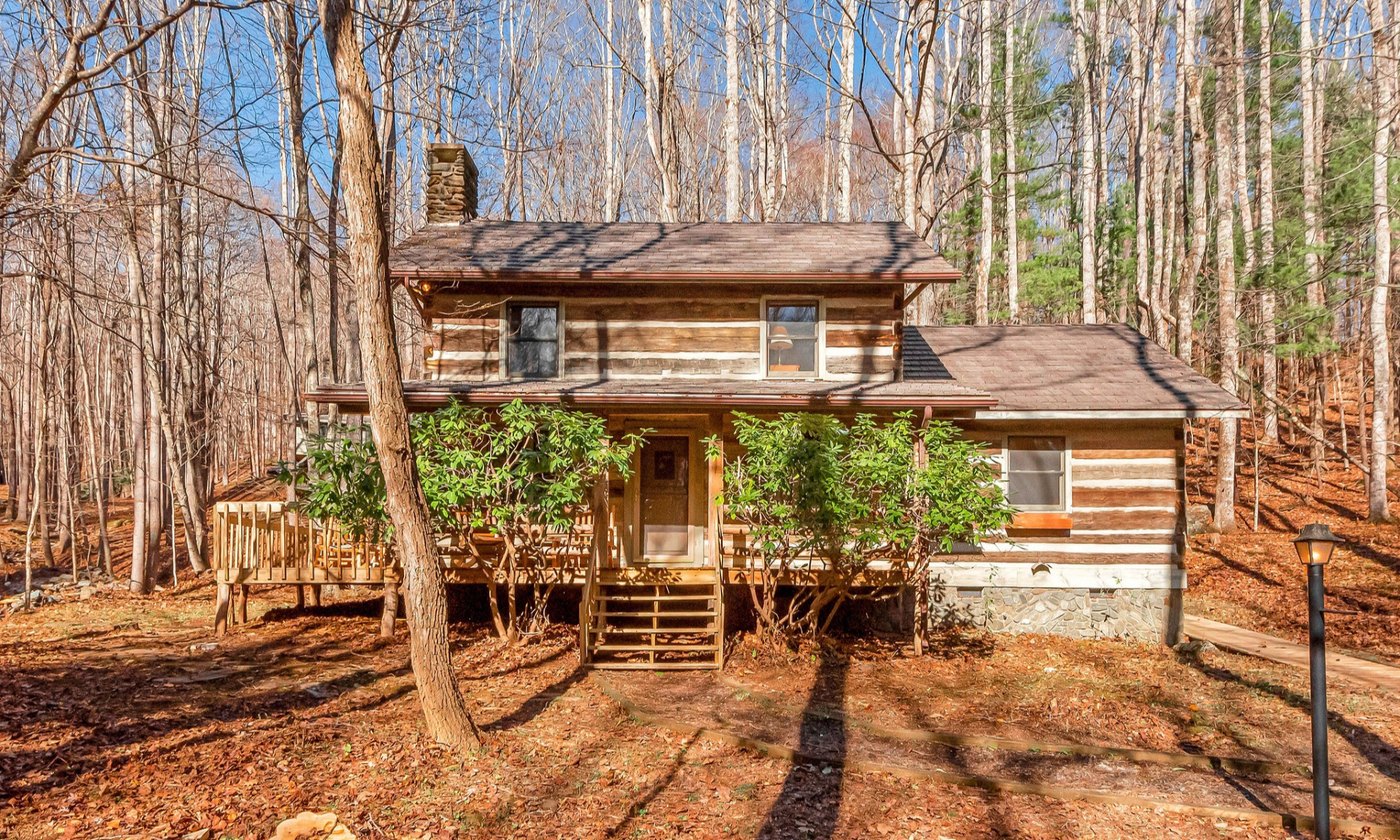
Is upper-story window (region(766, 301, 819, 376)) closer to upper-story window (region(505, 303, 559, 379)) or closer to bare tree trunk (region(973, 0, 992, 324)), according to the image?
upper-story window (region(505, 303, 559, 379))

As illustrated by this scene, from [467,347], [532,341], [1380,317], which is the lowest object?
[467,347]

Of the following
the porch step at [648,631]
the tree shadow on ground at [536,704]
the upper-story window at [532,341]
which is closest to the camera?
the tree shadow on ground at [536,704]

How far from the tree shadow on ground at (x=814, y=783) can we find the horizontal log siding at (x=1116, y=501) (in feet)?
16.0

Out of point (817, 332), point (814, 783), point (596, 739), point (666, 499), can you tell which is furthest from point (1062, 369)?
point (596, 739)

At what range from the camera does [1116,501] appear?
1162 centimetres

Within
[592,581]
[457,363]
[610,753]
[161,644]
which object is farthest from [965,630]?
[161,644]

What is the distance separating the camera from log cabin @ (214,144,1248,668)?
1104 cm

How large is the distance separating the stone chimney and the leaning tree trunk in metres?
7.55

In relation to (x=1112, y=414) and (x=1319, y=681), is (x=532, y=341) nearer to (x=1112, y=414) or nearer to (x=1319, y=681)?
(x=1112, y=414)

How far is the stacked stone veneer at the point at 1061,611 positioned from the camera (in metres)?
11.5

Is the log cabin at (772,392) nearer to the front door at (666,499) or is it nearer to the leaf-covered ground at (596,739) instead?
the front door at (666,499)

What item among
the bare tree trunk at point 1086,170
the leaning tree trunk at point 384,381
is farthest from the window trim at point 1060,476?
the bare tree trunk at point 1086,170

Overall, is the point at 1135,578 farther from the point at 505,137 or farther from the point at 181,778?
the point at 505,137

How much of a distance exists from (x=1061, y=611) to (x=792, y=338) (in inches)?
234
